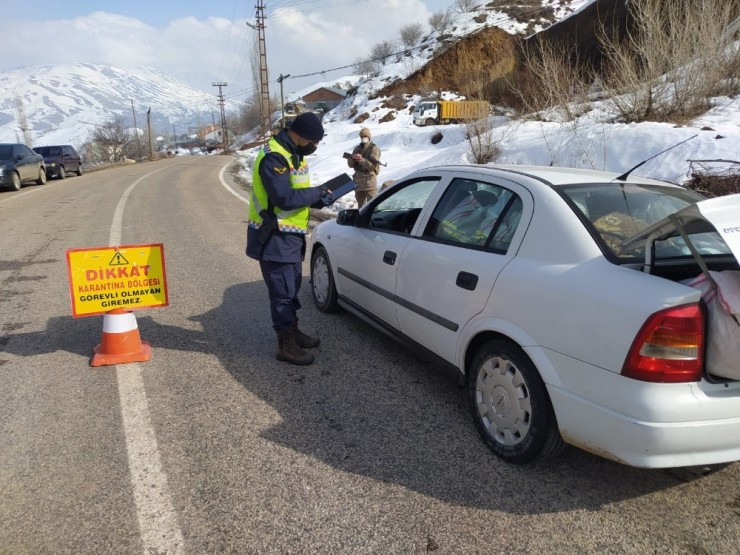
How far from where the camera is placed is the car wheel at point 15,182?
53.2 feet

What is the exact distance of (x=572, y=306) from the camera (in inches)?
93.8

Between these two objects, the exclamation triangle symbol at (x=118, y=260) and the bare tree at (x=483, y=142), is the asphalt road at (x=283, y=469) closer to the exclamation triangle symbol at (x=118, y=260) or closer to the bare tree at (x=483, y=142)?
the exclamation triangle symbol at (x=118, y=260)

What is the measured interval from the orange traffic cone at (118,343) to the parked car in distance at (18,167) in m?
15.2

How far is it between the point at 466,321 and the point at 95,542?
2093 mm

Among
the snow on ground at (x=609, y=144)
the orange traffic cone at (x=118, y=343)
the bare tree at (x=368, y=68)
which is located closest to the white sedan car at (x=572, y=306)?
the orange traffic cone at (x=118, y=343)

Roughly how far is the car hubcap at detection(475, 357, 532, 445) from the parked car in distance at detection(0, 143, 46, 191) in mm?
17743

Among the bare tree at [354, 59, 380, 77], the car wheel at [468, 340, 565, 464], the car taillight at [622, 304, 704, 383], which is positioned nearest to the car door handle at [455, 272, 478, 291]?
the car wheel at [468, 340, 565, 464]

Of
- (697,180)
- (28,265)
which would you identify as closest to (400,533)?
(28,265)

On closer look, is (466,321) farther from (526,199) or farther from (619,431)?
(619,431)

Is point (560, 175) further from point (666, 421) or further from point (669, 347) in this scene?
point (666, 421)

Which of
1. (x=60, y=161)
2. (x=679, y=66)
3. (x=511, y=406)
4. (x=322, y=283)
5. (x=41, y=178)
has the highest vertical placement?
(x=60, y=161)

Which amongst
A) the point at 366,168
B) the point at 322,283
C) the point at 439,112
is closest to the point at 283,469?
the point at 322,283

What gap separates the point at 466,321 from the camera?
3.00 meters

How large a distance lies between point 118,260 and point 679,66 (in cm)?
1115
